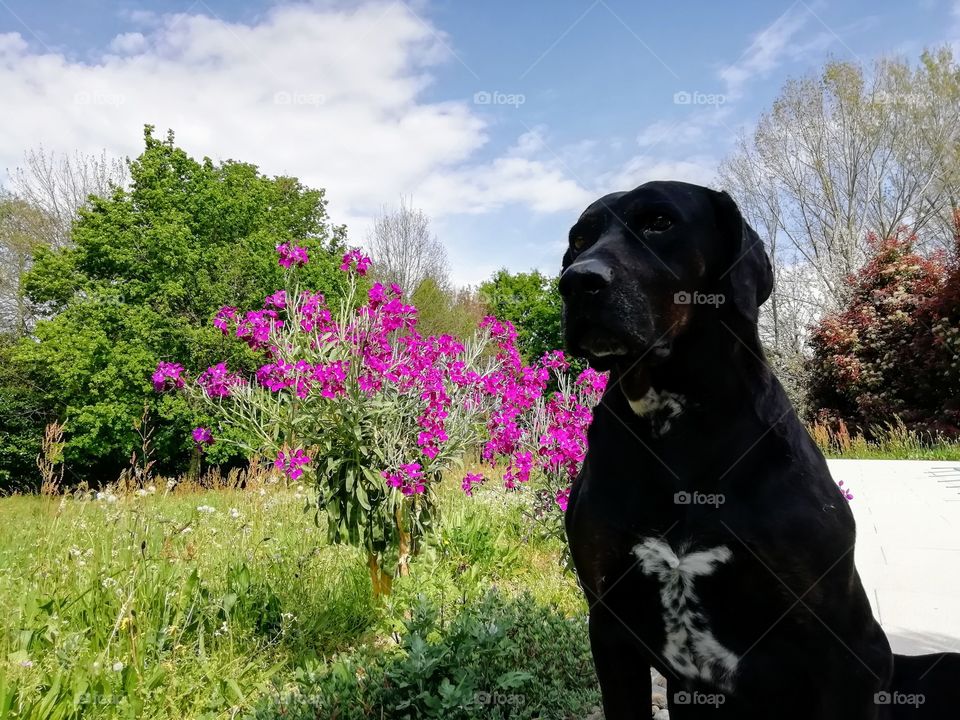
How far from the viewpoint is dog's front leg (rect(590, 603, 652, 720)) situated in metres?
1.66

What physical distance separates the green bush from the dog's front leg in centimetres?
101

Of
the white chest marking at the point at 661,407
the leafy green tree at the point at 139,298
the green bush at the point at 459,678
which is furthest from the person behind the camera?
the leafy green tree at the point at 139,298

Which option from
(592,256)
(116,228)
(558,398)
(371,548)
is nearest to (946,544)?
(558,398)

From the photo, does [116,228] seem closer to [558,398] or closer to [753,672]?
[558,398]

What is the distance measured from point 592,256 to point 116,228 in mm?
21492


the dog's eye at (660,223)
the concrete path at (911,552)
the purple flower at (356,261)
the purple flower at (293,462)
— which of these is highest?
the purple flower at (356,261)

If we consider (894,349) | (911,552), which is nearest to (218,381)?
(911,552)

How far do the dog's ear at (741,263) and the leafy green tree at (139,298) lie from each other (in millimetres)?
18417

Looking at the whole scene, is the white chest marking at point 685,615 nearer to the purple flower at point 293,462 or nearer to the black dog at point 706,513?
the black dog at point 706,513

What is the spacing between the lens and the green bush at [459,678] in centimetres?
263

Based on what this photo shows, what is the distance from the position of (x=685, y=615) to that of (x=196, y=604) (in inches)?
114

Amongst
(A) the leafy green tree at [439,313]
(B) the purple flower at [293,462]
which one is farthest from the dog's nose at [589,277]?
(A) the leafy green tree at [439,313]

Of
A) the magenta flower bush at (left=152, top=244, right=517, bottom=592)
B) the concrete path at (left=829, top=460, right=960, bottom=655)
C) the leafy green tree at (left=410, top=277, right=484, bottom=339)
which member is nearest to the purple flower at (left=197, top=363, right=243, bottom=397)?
the magenta flower bush at (left=152, top=244, right=517, bottom=592)

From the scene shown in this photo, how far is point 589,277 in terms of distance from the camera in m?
1.55
